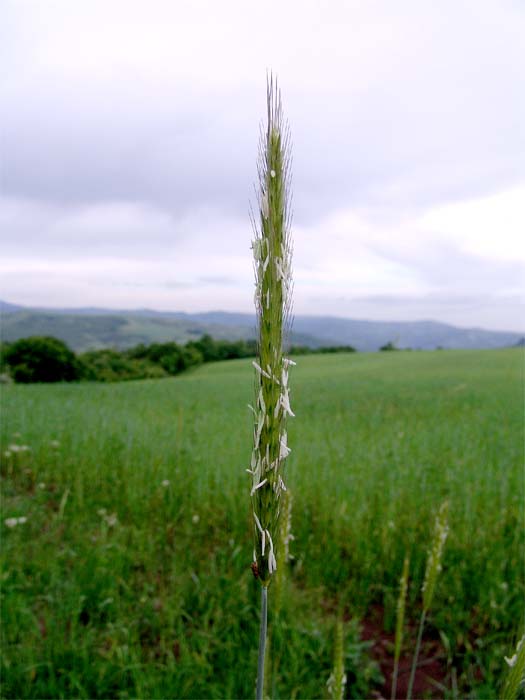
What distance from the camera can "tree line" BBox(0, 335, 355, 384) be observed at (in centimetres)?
3659

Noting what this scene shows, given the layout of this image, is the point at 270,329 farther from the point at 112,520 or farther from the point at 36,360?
→ the point at 36,360

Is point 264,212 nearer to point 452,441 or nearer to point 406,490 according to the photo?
point 406,490

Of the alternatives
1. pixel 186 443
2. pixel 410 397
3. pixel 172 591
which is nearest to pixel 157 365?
pixel 410 397

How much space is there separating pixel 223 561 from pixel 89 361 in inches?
1504

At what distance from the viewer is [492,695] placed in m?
2.63

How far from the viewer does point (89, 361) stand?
39.3m

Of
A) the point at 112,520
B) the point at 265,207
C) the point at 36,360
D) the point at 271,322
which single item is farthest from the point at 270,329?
the point at 36,360

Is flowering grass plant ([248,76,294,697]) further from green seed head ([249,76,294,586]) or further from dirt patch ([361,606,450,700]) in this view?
dirt patch ([361,606,450,700])

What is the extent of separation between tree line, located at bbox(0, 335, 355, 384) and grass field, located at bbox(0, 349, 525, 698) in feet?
96.6

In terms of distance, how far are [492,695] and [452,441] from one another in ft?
14.4

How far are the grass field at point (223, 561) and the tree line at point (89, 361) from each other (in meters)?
29.5

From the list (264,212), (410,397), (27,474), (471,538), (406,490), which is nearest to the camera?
(264,212)

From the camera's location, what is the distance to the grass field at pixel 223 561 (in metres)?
2.82

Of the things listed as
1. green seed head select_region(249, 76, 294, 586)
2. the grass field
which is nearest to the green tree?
the grass field
